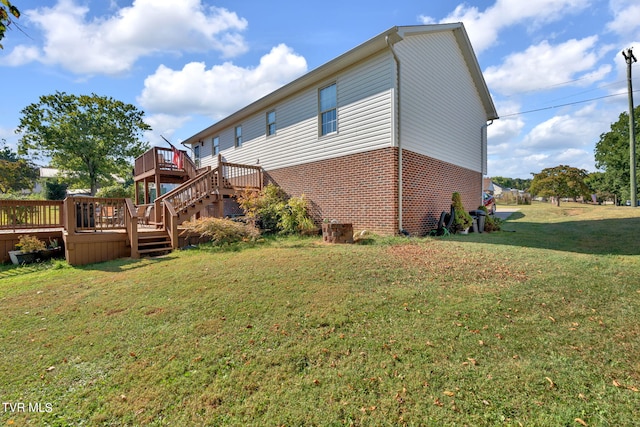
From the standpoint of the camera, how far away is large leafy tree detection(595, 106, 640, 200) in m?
31.4

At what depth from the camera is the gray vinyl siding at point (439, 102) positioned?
8.95 m

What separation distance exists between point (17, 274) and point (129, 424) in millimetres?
7393

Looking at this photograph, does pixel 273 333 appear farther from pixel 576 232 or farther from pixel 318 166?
pixel 576 232

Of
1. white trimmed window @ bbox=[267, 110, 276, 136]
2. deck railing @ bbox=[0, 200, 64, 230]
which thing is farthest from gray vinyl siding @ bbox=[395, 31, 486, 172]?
deck railing @ bbox=[0, 200, 64, 230]

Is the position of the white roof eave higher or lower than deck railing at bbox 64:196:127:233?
higher

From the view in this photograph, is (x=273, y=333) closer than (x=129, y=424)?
No

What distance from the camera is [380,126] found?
8641 mm

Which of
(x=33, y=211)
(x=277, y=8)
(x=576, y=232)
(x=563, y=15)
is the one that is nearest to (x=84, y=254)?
(x=33, y=211)

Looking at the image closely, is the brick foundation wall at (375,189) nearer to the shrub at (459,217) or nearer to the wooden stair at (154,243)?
the shrub at (459,217)

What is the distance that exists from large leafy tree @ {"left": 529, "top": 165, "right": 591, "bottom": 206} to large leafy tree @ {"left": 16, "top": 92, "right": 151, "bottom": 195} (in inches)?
1388

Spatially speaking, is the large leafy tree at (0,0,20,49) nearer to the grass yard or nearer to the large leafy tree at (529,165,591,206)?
the grass yard

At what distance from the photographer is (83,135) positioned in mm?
21406

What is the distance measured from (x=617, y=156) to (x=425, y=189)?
37.8m
